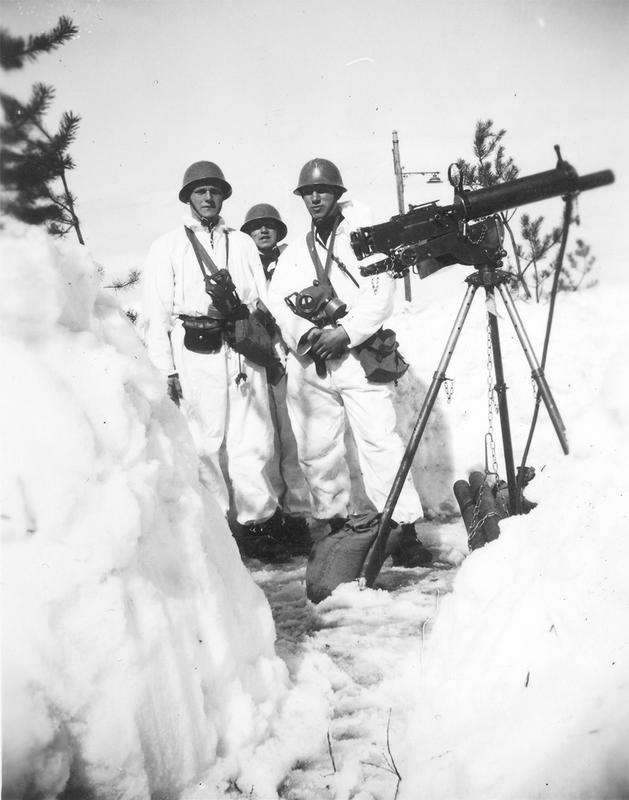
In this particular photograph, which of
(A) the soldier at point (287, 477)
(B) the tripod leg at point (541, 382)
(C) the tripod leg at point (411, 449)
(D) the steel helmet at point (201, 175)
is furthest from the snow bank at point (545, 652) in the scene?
(D) the steel helmet at point (201, 175)

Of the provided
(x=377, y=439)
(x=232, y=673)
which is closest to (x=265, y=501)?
(x=377, y=439)

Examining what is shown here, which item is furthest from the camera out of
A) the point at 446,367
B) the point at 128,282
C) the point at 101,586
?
the point at 128,282

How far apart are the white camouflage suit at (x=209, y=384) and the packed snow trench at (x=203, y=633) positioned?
189 cm

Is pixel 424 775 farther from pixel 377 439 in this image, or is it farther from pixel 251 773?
pixel 377 439

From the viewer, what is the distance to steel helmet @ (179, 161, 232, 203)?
4383 mm

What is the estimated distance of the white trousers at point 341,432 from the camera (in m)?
3.72

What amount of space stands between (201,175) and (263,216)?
145cm

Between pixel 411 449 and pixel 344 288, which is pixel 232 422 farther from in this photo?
pixel 411 449

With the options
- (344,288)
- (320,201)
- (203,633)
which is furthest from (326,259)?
(203,633)

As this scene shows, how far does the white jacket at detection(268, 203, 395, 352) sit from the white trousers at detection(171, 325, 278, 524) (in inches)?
19.8

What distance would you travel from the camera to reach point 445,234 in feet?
9.74

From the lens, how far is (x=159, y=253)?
418cm

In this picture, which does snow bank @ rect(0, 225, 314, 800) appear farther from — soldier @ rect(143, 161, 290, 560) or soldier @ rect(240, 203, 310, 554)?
soldier @ rect(240, 203, 310, 554)

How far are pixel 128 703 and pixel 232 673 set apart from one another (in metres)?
0.46
